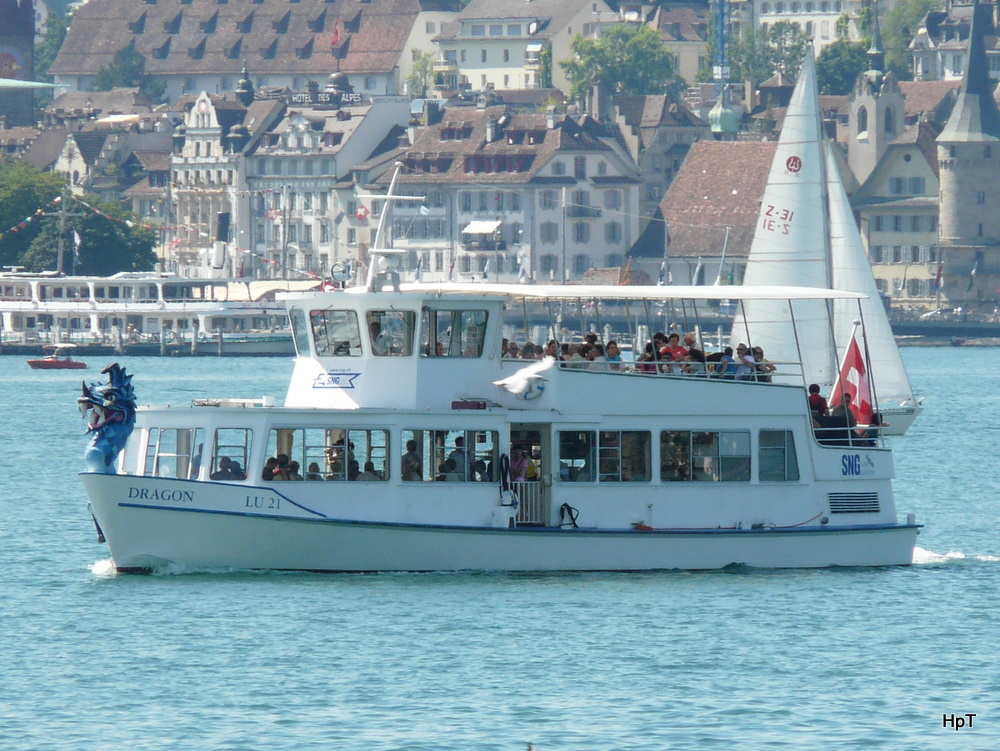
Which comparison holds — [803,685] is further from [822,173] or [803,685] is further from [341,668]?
[822,173]

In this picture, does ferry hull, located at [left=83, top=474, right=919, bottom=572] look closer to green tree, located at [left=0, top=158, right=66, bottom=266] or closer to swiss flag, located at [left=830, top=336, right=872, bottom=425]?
swiss flag, located at [left=830, top=336, right=872, bottom=425]

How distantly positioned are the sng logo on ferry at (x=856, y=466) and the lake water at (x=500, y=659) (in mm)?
1531

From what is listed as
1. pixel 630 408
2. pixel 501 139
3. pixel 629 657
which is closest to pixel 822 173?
pixel 630 408

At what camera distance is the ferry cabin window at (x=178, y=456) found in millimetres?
35531

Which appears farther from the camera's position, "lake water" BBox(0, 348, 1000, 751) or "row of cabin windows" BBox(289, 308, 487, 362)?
"row of cabin windows" BBox(289, 308, 487, 362)

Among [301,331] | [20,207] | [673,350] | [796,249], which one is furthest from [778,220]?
[20,207]

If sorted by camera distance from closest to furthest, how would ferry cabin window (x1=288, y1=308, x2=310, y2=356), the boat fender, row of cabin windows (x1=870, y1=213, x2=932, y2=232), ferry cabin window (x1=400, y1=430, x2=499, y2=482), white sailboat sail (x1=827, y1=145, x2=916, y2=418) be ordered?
1. ferry cabin window (x1=400, y1=430, x2=499, y2=482)
2. the boat fender
3. ferry cabin window (x1=288, y1=308, x2=310, y2=356)
4. white sailboat sail (x1=827, y1=145, x2=916, y2=418)
5. row of cabin windows (x1=870, y1=213, x2=932, y2=232)

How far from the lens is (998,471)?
64312 mm

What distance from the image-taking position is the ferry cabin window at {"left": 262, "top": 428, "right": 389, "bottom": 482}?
35.4 meters

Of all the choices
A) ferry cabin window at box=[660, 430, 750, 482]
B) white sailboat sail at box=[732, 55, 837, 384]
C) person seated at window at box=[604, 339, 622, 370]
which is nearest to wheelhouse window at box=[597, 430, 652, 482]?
ferry cabin window at box=[660, 430, 750, 482]

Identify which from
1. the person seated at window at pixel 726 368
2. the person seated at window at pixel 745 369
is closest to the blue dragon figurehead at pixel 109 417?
the person seated at window at pixel 726 368

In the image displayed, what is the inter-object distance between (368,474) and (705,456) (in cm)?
512

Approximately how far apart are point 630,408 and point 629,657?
5118 mm

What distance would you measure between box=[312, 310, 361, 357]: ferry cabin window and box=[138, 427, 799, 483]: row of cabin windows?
129cm
